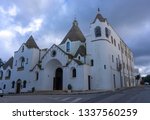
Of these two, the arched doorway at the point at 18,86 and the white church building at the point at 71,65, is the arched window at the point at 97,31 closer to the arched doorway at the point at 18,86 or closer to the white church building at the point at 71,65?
the white church building at the point at 71,65

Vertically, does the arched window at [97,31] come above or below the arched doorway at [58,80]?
above

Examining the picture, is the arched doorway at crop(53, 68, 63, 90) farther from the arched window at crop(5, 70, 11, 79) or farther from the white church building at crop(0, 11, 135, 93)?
the arched window at crop(5, 70, 11, 79)

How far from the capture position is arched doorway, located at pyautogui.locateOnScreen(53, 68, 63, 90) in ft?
139

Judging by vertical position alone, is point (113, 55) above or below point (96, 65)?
above

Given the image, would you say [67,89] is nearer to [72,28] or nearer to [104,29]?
[104,29]

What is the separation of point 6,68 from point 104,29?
28.6 metres

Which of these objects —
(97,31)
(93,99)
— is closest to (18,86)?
(97,31)

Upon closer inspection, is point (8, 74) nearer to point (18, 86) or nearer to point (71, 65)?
point (18, 86)

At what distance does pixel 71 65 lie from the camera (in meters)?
38.1

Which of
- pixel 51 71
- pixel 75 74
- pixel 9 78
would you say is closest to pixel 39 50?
pixel 51 71

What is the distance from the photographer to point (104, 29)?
130 ft

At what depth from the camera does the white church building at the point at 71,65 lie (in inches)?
1473

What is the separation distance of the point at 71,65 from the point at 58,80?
6.46 m

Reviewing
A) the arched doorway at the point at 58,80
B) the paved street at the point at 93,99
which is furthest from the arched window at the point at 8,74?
the paved street at the point at 93,99
